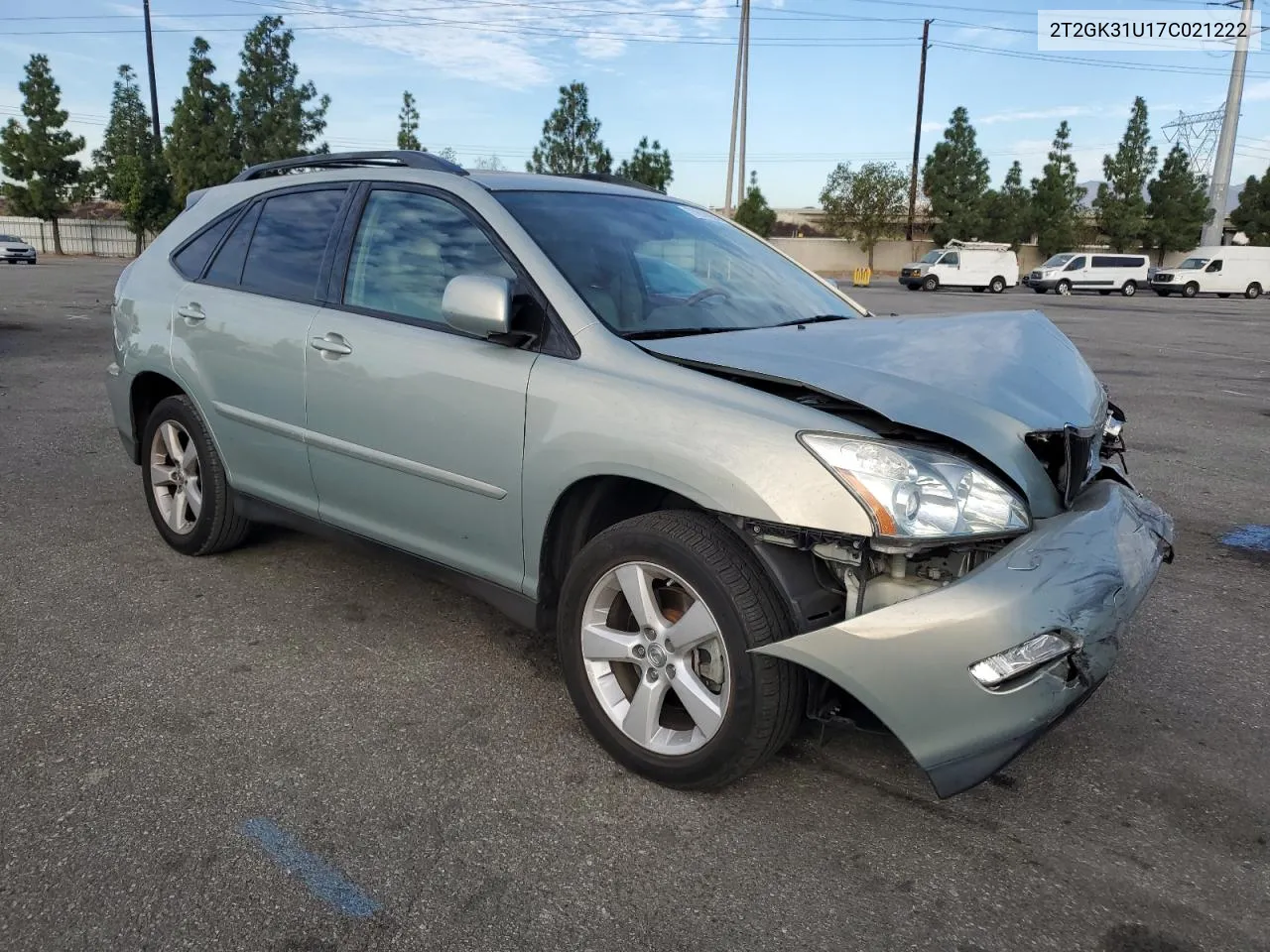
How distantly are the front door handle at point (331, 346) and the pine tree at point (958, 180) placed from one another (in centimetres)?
6013

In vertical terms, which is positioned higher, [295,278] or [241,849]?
[295,278]

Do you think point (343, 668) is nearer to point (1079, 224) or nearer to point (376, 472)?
point (376, 472)

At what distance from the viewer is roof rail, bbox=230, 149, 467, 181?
357 centimetres

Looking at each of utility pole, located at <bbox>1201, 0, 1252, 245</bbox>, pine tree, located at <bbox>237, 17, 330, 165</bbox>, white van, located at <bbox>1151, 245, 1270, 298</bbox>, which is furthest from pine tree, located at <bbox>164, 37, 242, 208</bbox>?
utility pole, located at <bbox>1201, 0, 1252, 245</bbox>

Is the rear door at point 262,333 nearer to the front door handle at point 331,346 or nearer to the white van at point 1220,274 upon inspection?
the front door handle at point 331,346

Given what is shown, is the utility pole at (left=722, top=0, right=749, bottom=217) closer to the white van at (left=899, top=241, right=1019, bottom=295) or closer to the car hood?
the white van at (left=899, top=241, right=1019, bottom=295)

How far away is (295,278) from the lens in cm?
382

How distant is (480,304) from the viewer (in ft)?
9.36

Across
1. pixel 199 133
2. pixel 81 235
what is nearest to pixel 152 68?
pixel 199 133

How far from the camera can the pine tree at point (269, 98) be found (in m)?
49.2

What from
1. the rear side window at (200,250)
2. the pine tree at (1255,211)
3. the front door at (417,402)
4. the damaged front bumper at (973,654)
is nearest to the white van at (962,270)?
the pine tree at (1255,211)

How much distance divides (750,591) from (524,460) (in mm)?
849

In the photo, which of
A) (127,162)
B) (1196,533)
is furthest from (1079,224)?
(1196,533)

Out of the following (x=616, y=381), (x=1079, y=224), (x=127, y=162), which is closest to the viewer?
(x=616, y=381)
